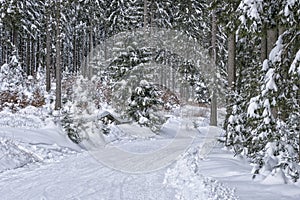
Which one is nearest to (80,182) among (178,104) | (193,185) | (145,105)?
(193,185)

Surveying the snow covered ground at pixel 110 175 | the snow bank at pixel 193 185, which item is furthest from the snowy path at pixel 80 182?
the snow bank at pixel 193 185

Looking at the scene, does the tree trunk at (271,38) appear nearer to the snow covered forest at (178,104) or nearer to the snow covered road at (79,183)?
the snow covered forest at (178,104)

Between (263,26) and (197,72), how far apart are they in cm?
3034

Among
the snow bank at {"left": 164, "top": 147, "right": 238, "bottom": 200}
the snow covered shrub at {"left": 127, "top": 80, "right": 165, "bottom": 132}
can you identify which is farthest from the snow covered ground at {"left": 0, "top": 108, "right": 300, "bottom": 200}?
the snow covered shrub at {"left": 127, "top": 80, "right": 165, "bottom": 132}

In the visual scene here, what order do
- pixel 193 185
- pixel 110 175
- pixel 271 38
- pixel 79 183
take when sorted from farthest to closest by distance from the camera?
pixel 271 38 < pixel 110 175 < pixel 79 183 < pixel 193 185

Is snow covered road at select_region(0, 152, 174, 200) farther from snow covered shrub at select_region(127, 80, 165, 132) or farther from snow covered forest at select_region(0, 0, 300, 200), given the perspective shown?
snow covered shrub at select_region(127, 80, 165, 132)

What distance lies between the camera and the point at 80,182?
8.34 m

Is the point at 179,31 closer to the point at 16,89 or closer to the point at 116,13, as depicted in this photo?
the point at 116,13

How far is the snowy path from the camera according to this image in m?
7.24

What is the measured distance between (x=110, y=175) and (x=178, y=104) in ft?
101

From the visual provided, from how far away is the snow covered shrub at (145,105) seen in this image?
2108 cm

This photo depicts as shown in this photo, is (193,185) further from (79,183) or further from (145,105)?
(145,105)

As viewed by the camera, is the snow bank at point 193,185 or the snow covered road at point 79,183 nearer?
the snow bank at point 193,185

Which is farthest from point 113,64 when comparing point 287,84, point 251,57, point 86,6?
point 86,6
